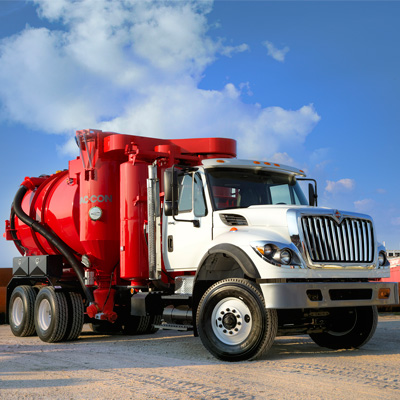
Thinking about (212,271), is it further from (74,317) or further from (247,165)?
(74,317)

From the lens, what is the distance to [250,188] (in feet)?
32.8

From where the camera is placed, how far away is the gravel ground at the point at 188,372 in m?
6.27

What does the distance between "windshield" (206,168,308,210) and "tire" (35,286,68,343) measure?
13.8ft

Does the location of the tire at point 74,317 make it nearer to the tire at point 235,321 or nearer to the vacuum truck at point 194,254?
the vacuum truck at point 194,254

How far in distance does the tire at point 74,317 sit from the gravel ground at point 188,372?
519mm

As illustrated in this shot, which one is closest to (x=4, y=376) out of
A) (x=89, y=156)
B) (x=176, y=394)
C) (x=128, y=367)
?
(x=128, y=367)

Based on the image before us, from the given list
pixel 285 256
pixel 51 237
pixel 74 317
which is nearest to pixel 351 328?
pixel 285 256

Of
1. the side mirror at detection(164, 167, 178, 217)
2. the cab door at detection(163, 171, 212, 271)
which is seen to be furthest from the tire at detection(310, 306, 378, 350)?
the side mirror at detection(164, 167, 178, 217)

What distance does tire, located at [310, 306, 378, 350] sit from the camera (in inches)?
387

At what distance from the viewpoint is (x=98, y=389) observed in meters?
6.51

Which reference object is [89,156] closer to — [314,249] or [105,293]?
[105,293]

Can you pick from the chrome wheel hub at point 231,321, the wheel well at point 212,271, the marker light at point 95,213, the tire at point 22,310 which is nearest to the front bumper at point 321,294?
the chrome wheel hub at point 231,321

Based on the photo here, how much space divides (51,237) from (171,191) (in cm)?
442

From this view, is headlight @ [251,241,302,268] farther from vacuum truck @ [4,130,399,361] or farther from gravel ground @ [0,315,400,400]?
gravel ground @ [0,315,400,400]
